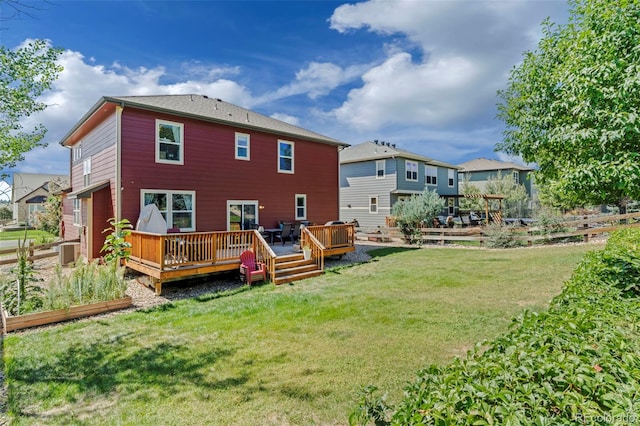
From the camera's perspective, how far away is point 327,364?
4285mm

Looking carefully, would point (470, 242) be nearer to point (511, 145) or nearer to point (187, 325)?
point (511, 145)

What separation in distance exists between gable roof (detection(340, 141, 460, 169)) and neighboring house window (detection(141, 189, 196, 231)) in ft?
54.0

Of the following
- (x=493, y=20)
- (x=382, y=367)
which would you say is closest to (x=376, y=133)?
(x=493, y=20)

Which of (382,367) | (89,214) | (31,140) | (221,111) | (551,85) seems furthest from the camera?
(221,111)

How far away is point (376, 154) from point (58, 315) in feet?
74.0

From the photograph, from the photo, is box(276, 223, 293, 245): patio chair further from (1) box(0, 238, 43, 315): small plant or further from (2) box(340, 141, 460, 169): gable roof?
(2) box(340, 141, 460, 169): gable roof

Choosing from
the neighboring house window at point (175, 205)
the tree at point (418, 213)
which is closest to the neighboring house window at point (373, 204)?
the tree at point (418, 213)

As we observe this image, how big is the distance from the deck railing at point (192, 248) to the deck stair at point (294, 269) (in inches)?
19.8

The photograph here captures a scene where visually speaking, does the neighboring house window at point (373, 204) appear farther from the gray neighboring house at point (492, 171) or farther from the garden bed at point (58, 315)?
the garden bed at point (58, 315)

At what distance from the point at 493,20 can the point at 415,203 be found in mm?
10006

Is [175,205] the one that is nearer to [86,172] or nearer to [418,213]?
[86,172]

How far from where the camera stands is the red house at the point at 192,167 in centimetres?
1073

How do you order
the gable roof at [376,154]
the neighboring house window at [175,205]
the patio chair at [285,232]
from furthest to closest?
the gable roof at [376,154]
the patio chair at [285,232]
the neighboring house window at [175,205]

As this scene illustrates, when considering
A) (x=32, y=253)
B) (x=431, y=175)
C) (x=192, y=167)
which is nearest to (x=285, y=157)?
(x=192, y=167)
